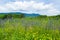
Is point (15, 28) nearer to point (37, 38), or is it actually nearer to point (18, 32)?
point (18, 32)

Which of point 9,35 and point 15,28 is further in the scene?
point 15,28

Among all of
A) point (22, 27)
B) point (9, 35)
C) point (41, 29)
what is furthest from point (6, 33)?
point (41, 29)

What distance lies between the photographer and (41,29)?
22.4ft

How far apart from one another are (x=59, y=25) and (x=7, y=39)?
2.10 m

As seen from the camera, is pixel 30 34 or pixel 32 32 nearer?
A: pixel 30 34

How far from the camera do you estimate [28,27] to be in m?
7.18

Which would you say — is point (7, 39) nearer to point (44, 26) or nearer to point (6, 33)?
point (6, 33)

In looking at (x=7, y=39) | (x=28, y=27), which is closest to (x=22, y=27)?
(x=28, y=27)

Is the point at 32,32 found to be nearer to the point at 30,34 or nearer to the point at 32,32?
the point at 32,32

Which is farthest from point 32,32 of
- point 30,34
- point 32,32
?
point 30,34

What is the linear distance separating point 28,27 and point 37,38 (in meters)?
1.56

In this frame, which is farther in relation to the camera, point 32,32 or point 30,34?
point 32,32

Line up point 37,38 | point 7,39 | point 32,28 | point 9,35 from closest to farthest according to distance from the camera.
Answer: point 37,38 → point 7,39 → point 9,35 → point 32,28

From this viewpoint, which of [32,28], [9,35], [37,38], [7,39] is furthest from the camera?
[32,28]
